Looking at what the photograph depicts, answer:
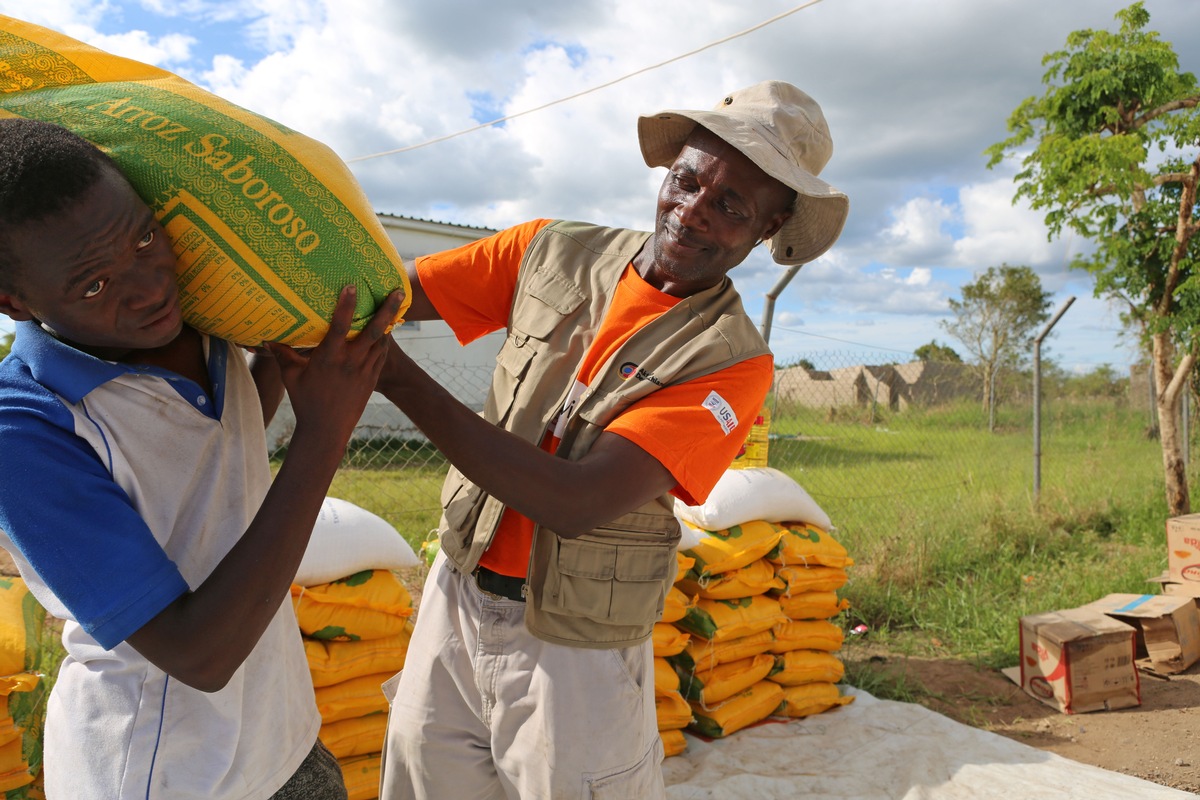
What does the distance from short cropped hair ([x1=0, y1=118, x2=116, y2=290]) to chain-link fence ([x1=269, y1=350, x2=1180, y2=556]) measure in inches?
183

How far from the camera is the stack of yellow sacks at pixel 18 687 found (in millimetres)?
2248

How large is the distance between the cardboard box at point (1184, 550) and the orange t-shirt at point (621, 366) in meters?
4.85

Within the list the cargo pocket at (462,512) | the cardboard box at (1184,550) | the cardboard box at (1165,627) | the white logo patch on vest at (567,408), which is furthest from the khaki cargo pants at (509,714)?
the cardboard box at (1184,550)

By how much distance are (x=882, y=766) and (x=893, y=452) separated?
617cm

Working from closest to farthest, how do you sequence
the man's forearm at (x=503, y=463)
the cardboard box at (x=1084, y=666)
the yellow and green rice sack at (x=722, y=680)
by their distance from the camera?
the man's forearm at (x=503, y=463), the yellow and green rice sack at (x=722, y=680), the cardboard box at (x=1084, y=666)

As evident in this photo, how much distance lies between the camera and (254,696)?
1.28 m

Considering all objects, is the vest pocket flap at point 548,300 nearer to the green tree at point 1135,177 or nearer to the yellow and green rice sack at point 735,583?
the yellow and green rice sack at point 735,583

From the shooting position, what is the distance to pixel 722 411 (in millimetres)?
1657

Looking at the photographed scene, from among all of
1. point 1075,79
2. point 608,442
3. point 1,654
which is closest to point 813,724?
point 608,442

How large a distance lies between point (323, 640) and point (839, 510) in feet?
16.2

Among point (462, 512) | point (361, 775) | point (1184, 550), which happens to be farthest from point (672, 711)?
point (1184, 550)

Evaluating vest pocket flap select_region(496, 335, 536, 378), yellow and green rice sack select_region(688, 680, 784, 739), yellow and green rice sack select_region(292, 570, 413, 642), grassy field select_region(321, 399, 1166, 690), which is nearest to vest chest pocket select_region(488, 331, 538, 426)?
vest pocket flap select_region(496, 335, 536, 378)

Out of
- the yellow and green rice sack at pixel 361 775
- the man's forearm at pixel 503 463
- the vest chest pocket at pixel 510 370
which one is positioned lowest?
the yellow and green rice sack at pixel 361 775

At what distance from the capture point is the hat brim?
172cm
